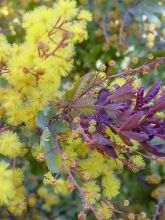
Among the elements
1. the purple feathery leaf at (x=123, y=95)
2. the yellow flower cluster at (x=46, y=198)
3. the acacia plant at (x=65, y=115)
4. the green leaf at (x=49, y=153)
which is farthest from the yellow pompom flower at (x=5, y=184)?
the yellow flower cluster at (x=46, y=198)

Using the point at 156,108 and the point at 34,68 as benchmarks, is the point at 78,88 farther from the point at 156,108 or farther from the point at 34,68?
the point at 156,108

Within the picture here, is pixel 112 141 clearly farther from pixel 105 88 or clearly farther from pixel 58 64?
pixel 58 64

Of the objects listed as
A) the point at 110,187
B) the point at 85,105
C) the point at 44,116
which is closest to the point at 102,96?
the point at 85,105

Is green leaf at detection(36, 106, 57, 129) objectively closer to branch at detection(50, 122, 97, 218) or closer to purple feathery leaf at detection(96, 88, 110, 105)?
branch at detection(50, 122, 97, 218)

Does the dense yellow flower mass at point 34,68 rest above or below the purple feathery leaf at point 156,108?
above

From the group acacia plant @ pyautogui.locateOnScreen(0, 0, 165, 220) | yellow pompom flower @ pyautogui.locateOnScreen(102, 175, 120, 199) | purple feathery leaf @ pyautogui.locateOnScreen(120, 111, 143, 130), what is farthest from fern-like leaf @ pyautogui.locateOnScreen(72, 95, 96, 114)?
yellow pompom flower @ pyautogui.locateOnScreen(102, 175, 120, 199)

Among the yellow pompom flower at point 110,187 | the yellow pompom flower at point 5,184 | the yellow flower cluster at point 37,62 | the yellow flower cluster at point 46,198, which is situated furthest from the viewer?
the yellow flower cluster at point 46,198

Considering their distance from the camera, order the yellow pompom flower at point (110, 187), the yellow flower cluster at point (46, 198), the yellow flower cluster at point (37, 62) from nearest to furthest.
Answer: the yellow flower cluster at point (37, 62) < the yellow pompom flower at point (110, 187) < the yellow flower cluster at point (46, 198)

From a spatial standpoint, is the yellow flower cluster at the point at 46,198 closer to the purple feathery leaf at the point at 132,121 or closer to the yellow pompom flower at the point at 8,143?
the yellow pompom flower at the point at 8,143
